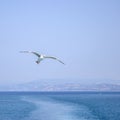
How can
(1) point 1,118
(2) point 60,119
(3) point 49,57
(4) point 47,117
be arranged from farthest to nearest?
(1) point 1,118 < (4) point 47,117 < (2) point 60,119 < (3) point 49,57

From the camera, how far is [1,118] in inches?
2589

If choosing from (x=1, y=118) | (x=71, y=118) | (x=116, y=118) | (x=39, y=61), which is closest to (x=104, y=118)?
(x=116, y=118)

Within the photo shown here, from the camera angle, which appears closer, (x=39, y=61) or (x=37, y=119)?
(x=39, y=61)

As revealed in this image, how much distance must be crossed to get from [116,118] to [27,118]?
14984 mm

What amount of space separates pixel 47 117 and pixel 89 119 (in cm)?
642

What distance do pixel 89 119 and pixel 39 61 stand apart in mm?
41158

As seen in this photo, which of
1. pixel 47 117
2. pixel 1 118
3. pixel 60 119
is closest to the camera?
pixel 60 119

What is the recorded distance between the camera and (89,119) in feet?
198

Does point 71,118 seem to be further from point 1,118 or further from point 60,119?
point 1,118

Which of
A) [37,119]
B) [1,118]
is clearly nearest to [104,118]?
[37,119]

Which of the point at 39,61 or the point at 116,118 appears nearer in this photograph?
the point at 39,61

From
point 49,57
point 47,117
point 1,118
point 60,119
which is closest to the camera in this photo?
point 49,57

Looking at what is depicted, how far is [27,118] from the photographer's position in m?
61.9

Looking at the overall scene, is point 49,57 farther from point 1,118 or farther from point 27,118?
point 1,118
